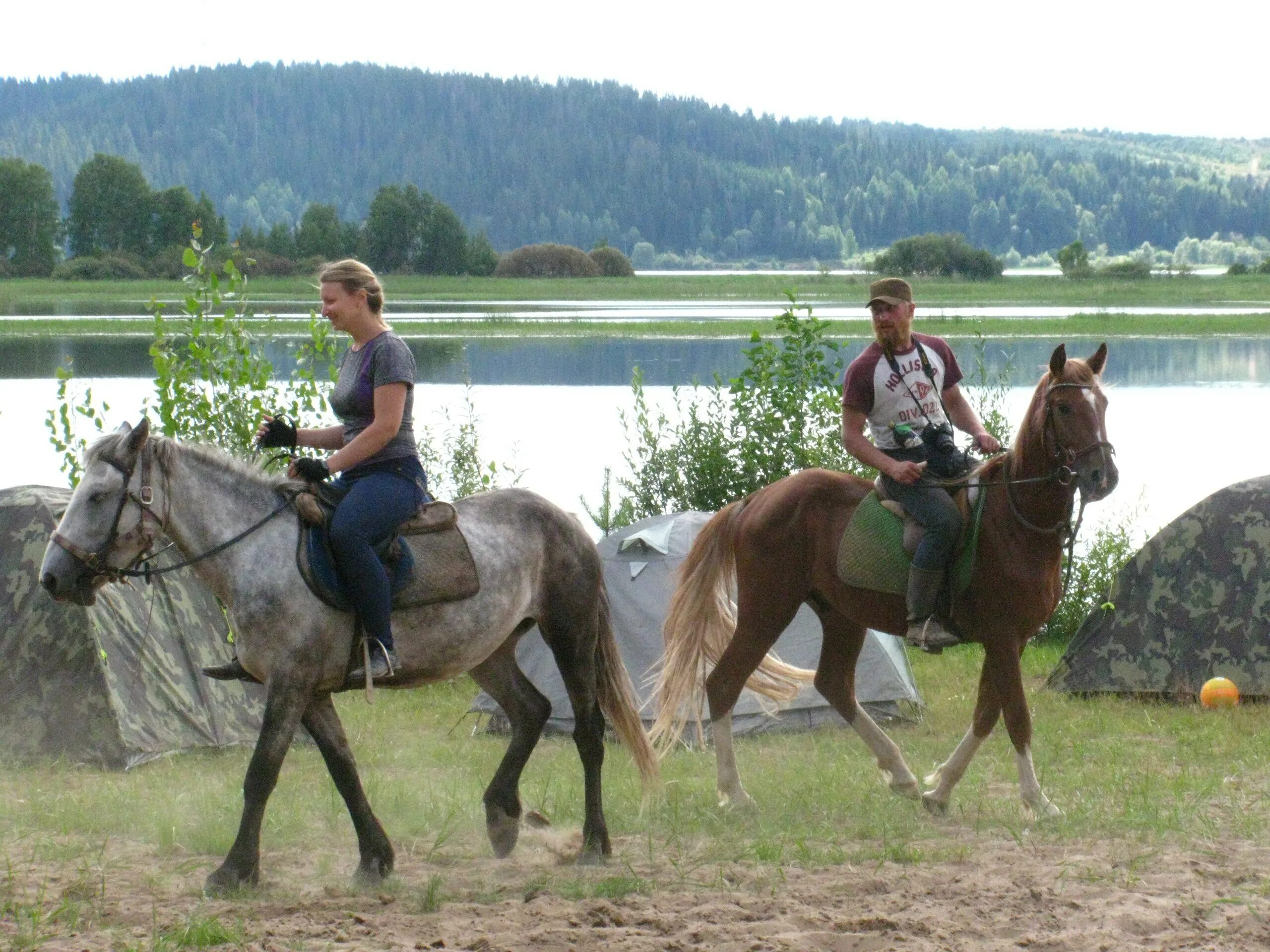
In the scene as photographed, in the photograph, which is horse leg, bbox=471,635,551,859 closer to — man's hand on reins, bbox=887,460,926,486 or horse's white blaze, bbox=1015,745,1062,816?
man's hand on reins, bbox=887,460,926,486

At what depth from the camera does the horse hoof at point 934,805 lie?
7168mm

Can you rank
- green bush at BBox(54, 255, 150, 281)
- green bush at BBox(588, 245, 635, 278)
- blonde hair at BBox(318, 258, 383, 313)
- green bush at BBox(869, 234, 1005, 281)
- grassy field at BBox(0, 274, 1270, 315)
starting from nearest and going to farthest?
1. blonde hair at BBox(318, 258, 383, 313)
2. grassy field at BBox(0, 274, 1270, 315)
3. green bush at BBox(54, 255, 150, 281)
4. green bush at BBox(869, 234, 1005, 281)
5. green bush at BBox(588, 245, 635, 278)

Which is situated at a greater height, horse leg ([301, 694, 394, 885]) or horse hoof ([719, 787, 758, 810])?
horse leg ([301, 694, 394, 885])

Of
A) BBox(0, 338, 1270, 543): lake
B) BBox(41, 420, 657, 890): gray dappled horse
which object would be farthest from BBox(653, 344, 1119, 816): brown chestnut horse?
BBox(0, 338, 1270, 543): lake

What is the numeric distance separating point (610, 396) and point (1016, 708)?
20605 millimetres

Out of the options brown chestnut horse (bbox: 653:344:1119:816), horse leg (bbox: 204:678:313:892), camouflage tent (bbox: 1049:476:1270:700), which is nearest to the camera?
horse leg (bbox: 204:678:313:892)

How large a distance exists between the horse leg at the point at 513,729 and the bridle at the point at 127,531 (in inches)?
60.3

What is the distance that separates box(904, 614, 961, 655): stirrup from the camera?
7.23 meters

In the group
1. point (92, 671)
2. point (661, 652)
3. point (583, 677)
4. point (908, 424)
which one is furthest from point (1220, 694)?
point (92, 671)

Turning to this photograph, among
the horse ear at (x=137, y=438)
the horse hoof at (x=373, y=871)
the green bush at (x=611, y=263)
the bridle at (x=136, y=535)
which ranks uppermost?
the green bush at (x=611, y=263)

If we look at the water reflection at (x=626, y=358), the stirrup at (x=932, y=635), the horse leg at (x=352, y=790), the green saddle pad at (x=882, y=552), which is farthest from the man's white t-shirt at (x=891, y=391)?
the water reflection at (x=626, y=358)

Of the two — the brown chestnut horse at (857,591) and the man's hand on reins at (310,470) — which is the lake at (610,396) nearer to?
the brown chestnut horse at (857,591)

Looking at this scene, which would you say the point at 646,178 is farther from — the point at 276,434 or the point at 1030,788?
the point at 276,434

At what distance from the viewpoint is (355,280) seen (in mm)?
5949
